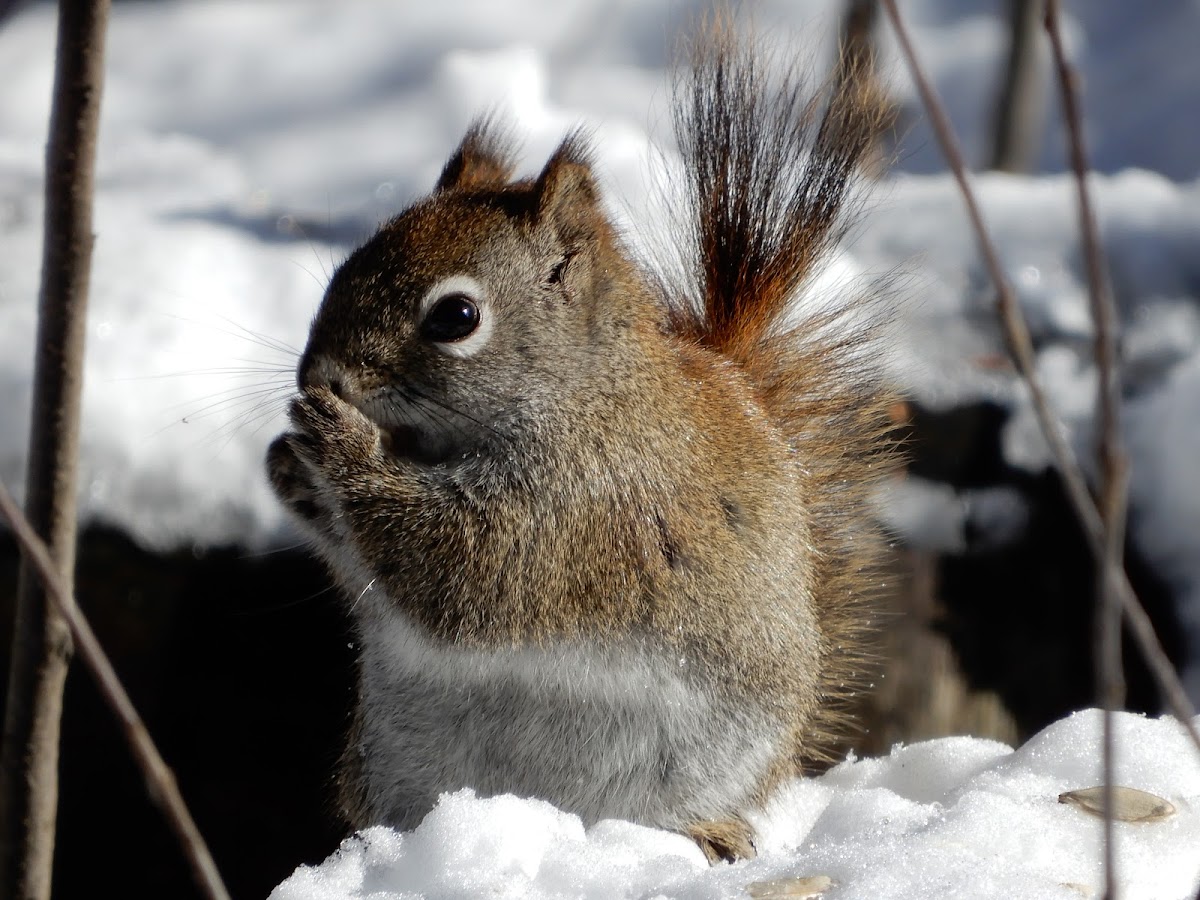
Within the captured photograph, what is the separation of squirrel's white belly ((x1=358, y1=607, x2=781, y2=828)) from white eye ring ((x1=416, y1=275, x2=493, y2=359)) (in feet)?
0.89

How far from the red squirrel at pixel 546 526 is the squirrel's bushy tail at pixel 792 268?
4.3 inches

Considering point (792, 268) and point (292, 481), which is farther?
point (792, 268)

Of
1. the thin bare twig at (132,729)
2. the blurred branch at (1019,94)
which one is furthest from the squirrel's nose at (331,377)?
the blurred branch at (1019,94)

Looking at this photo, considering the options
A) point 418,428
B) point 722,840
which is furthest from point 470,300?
point 722,840

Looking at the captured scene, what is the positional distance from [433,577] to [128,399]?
43.8 inches

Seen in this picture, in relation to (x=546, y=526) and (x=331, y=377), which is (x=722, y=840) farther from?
(x=331, y=377)

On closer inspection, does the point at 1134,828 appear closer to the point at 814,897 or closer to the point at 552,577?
the point at 814,897

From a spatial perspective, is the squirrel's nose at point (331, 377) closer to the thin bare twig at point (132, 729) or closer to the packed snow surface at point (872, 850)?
the packed snow surface at point (872, 850)

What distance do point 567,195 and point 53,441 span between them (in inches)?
24.0

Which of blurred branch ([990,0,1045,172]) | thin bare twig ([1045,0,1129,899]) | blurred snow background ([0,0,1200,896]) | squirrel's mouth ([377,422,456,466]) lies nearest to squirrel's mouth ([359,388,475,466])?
squirrel's mouth ([377,422,456,466])

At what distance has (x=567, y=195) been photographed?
139 cm

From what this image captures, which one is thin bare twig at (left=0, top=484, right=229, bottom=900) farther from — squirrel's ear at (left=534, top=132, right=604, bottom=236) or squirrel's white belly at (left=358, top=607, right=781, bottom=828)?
squirrel's ear at (left=534, top=132, right=604, bottom=236)

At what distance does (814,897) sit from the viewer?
42.3 inches

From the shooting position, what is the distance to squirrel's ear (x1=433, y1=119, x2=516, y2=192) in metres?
1.57
